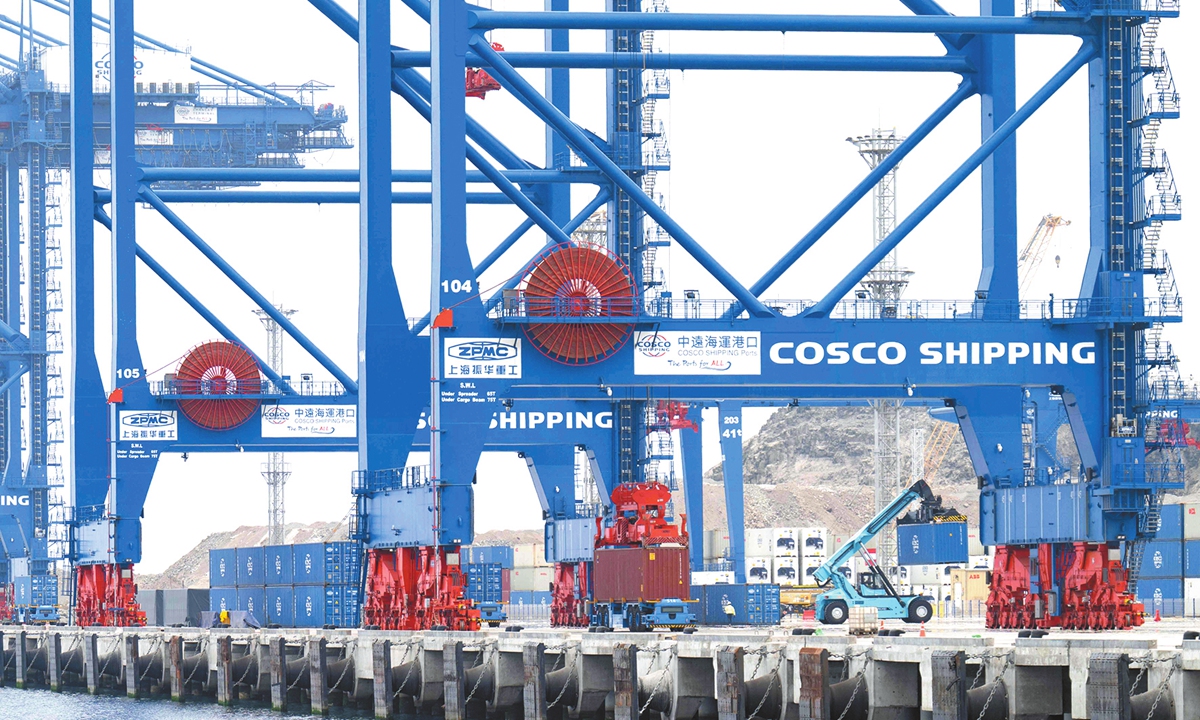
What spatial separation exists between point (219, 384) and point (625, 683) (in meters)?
36.1

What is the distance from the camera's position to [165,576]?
624 ft

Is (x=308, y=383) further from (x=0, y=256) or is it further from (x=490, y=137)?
(x=0, y=256)

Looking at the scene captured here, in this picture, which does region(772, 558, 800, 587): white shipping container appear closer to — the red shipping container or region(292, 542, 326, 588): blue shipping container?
region(292, 542, 326, 588): blue shipping container

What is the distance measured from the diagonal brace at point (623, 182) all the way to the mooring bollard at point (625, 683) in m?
13.5

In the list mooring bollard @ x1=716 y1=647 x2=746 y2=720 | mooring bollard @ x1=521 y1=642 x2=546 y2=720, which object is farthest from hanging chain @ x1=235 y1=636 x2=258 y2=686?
mooring bollard @ x1=716 y1=647 x2=746 y2=720

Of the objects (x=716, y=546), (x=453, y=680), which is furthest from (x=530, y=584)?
(x=453, y=680)

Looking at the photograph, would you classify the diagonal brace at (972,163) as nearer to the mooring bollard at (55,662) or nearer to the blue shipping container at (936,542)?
the blue shipping container at (936,542)

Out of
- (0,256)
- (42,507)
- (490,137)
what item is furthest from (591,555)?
(0,256)

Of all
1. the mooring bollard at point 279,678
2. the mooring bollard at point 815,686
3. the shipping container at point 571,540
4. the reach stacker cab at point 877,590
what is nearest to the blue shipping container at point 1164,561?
the reach stacker cab at point 877,590

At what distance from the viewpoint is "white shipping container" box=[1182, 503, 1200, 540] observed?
7600cm

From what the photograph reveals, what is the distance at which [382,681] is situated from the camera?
44438 millimetres

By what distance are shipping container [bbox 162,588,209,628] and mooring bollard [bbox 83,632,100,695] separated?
16.6m

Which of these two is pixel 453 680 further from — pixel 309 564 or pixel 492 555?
pixel 492 555

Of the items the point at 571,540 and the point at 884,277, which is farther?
the point at 884,277
